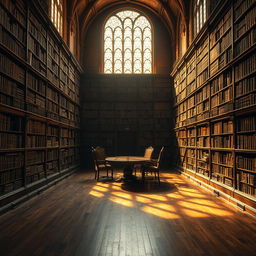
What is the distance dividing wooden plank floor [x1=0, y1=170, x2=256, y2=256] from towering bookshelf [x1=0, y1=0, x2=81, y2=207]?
0.72 meters

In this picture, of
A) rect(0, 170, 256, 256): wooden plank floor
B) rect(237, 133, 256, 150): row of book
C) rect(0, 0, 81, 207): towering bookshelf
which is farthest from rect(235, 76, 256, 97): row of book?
rect(0, 0, 81, 207): towering bookshelf

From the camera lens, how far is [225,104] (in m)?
5.24

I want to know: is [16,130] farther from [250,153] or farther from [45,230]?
[250,153]

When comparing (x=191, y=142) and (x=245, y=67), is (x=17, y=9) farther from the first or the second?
(x=191, y=142)

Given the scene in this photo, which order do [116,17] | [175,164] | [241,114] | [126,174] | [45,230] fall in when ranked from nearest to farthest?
[45,230] → [241,114] → [126,174] → [175,164] → [116,17]

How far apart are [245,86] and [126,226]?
11.2ft

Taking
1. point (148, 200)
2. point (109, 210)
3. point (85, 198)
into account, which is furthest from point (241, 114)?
point (85, 198)

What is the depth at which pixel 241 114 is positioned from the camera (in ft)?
14.7

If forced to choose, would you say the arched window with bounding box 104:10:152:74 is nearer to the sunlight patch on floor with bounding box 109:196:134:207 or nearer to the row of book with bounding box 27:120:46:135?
the row of book with bounding box 27:120:46:135

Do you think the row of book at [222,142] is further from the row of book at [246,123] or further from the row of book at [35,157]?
the row of book at [35,157]

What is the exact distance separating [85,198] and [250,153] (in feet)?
11.5

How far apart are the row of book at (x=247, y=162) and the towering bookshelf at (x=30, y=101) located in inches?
177

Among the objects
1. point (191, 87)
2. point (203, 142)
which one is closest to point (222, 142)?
point (203, 142)

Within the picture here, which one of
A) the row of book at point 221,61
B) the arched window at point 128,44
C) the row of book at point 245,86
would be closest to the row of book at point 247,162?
the row of book at point 245,86
